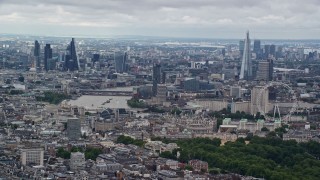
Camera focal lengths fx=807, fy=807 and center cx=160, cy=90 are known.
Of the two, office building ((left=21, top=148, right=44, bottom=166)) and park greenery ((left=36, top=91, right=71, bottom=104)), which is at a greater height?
office building ((left=21, top=148, right=44, bottom=166))

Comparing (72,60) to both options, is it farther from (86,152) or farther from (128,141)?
(86,152)

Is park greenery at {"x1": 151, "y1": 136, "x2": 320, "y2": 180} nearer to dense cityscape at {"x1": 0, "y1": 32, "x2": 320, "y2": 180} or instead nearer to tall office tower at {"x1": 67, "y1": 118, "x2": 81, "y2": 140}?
dense cityscape at {"x1": 0, "y1": 32, "x2": 320, "y2": 180}

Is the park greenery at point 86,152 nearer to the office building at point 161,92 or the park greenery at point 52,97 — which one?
the park greenery at point 52,97

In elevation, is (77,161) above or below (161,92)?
above

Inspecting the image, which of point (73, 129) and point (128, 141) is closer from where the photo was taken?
point (128, 141)

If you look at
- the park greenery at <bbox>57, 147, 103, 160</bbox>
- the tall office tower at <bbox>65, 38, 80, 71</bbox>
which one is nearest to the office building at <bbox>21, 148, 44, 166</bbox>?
the park greenery at <bbox>57, 147, 103, 160</bbox>

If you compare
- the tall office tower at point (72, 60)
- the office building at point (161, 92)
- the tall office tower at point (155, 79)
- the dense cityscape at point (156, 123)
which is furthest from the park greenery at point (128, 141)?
the tall office tower at point (72, 60)

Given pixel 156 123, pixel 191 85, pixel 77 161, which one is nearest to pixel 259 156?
pixel 77 161
